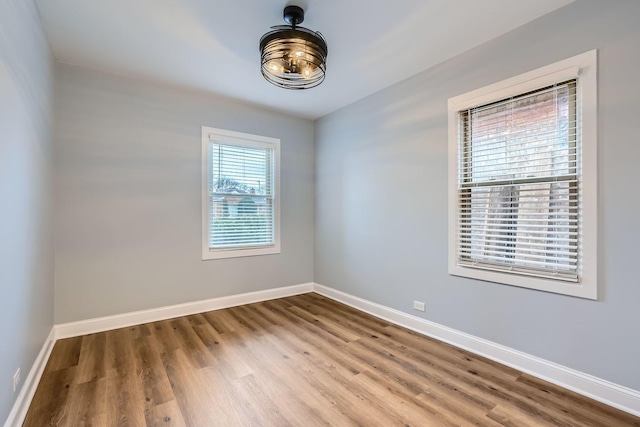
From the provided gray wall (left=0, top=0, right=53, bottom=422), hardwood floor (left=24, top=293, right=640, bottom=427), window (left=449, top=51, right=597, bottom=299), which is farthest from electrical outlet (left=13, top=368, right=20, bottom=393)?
window (left=449, top=51, right=597, bottom=299)

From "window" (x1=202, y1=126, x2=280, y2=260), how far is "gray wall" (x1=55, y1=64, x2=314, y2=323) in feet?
0.41

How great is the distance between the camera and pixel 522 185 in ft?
7.84

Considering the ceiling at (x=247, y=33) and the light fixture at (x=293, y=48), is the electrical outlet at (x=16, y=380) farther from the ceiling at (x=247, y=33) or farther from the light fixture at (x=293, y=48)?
the light fixture at (x=293, y=48)

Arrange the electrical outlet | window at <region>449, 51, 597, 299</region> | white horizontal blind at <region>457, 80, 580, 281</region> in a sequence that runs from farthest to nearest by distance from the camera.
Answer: white horizontal blind at <region>457, 80, 580, 281</region> < window at <region>449, 51, 597, 299</region> < the electrical outlet

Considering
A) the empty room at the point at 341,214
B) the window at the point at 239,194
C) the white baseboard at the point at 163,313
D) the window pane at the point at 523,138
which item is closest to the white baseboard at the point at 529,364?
the empty room at the point at 341,214

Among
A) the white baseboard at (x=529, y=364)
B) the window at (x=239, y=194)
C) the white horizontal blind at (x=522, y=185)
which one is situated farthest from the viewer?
the window at (x=239, y=194)

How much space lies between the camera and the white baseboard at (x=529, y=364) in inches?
74.3

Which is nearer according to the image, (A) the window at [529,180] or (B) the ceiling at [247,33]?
(A) the window at [529,180]

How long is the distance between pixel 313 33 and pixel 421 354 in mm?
2888

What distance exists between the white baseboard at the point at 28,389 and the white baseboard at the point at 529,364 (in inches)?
122

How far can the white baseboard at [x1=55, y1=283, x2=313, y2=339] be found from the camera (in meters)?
3.00

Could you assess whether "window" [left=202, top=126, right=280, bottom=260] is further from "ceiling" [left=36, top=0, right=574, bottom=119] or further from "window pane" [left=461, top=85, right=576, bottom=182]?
"window pane" [left=461, top=85, right=576, bottom=182]

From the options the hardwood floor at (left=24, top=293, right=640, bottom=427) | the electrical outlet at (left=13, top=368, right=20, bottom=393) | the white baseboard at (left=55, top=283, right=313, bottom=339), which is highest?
the electrical outlet at (left=13, top=368, right=20, bottom=393)

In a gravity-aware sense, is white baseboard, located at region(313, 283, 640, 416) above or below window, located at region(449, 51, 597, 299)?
below
